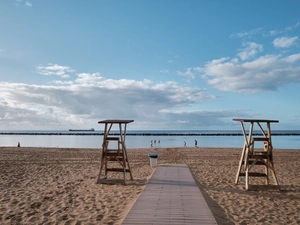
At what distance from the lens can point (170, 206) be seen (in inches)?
232

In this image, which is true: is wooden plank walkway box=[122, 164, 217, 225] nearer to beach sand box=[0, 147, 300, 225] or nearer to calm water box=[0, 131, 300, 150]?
beach sand box=[0, 147, 300, 225]

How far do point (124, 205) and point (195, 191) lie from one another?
84.2 inches

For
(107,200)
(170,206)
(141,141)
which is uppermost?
(141,141)

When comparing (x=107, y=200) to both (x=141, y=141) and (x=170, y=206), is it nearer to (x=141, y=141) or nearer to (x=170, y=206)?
(x=170, y=206)

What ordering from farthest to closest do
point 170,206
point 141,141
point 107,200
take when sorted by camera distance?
point 141,141, point 107,200, point 170,206

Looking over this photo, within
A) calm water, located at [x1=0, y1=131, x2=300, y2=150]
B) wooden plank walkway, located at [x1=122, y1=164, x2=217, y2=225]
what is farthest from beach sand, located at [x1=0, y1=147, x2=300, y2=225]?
calm water, located at [x1=0, y1=131, x2=300, y2=150]

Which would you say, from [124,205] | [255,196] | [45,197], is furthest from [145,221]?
[255,196]

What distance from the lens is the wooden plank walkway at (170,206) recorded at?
4.93m

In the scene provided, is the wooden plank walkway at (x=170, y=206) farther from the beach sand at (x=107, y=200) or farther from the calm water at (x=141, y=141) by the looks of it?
the calm water at (x=141, y=141)

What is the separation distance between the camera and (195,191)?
24.5ft

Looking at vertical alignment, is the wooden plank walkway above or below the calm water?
below

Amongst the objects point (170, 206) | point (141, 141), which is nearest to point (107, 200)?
point (170, 206)

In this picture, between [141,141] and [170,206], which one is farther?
[141,141]

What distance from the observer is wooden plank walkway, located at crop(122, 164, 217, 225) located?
493cm
